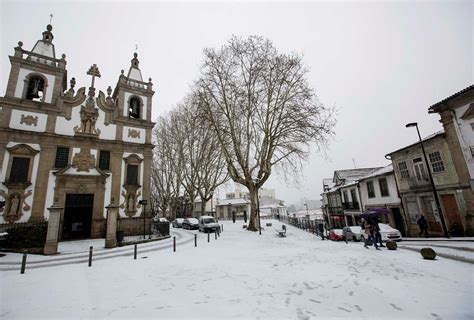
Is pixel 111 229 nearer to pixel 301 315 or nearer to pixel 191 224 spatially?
pixel 191 224

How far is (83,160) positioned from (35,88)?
7590 mm

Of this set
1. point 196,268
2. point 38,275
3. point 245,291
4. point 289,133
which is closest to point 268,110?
point 289,133

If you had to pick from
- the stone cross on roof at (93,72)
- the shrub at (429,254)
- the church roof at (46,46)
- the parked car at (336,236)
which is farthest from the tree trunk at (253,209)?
the church roof at (46,46)

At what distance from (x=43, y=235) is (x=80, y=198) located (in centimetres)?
487

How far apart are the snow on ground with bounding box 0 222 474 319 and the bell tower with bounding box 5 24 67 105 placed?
16060 mm

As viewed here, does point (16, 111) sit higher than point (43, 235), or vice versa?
point (16, 111)

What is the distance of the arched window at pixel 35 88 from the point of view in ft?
58.2

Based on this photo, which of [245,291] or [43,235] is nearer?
[245,291]

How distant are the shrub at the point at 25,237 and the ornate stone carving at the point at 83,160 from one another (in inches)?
236

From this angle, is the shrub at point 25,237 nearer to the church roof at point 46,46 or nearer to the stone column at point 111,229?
the stone column at point 111,229

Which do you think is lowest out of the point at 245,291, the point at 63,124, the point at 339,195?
the point at 245,291

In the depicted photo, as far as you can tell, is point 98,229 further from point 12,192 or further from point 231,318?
point 231,318

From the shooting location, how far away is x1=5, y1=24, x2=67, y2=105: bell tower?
55.8 ft

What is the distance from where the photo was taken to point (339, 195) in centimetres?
3219
